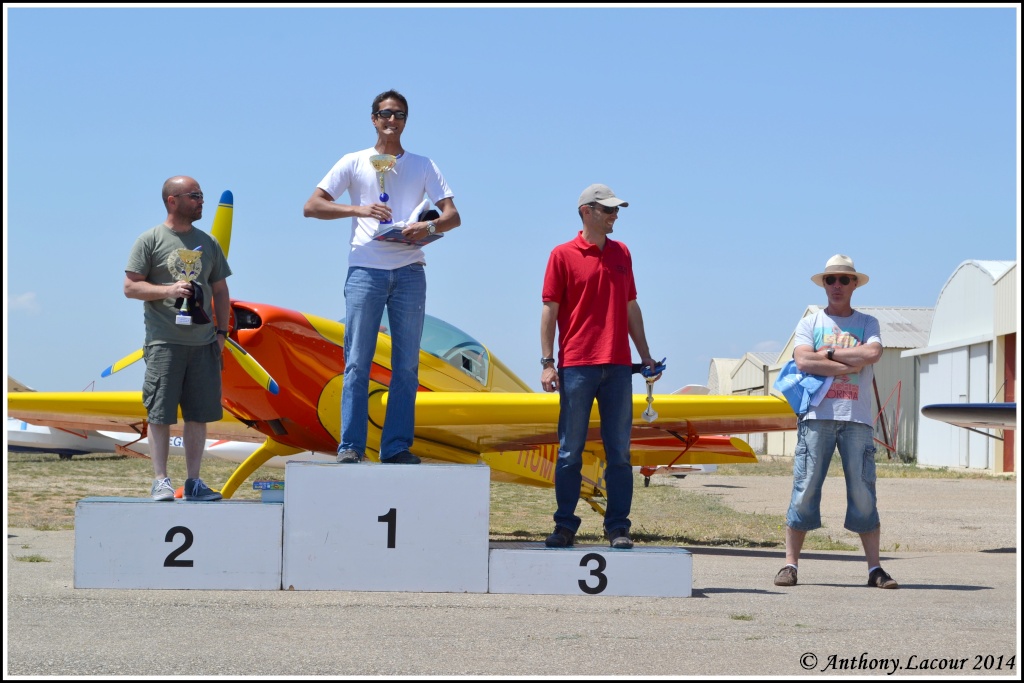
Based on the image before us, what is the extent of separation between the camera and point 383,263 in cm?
506

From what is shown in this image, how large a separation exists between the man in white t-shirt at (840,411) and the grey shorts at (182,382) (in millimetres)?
3188

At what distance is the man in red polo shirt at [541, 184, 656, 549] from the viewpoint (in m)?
5.00

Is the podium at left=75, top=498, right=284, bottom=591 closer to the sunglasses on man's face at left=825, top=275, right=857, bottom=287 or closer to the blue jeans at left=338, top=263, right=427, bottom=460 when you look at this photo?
the blue jeans at left=338, top=263, right=427, bottom=460

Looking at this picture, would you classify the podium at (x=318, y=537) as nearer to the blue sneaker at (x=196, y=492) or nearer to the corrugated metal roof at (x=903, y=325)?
the blue sneaker at (x=196, y=492)

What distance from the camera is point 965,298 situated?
29656mm

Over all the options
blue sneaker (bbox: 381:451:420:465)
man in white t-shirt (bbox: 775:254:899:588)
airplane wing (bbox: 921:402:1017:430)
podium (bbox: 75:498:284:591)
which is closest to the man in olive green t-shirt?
podium (bbox: 75:498:284:591)

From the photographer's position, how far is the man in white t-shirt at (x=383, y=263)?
16.6ft

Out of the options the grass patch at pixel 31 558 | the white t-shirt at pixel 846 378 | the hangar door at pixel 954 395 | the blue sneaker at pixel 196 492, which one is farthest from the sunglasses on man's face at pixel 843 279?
the hangar door at pixel 954 395

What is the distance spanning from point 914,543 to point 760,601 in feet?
18.4

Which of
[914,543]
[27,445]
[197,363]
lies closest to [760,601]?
[197,363]

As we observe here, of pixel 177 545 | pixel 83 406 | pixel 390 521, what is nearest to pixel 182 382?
pixel 177 545

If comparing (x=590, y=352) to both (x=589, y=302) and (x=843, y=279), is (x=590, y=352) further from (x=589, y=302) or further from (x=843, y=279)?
(x=843, y=279)

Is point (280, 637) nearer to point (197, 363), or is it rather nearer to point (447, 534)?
point (447, 534)

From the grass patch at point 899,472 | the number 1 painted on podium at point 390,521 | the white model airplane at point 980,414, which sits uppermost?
the white model airplane at point 980,414
